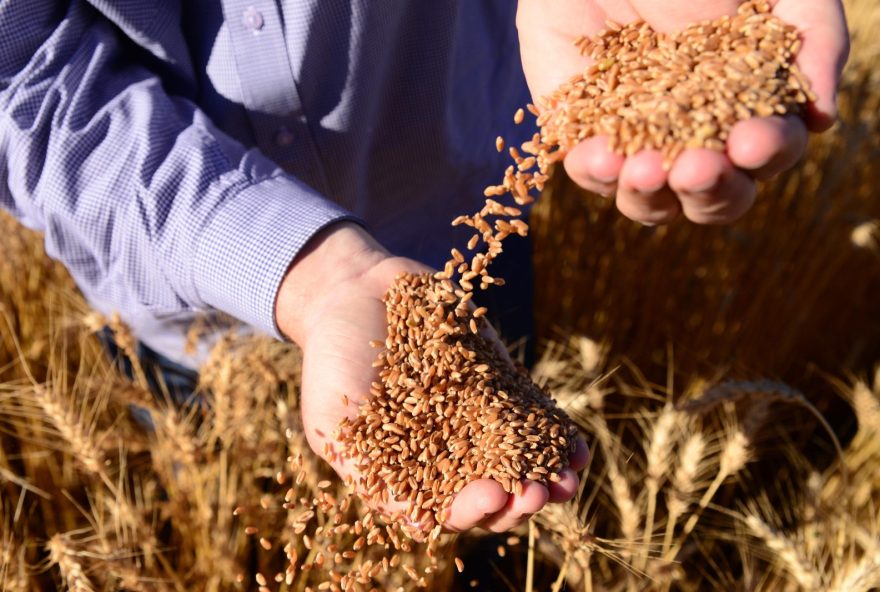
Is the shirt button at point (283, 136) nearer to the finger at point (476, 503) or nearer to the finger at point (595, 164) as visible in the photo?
the finger at point (595, 164)

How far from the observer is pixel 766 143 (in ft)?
3.10

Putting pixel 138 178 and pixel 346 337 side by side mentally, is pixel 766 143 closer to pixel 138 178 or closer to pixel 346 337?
pixel 346 337

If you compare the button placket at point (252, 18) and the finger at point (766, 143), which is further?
the button placket at point (252, 18)

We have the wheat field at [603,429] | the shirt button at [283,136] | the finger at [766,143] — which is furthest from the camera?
the shirt button at [283,136]

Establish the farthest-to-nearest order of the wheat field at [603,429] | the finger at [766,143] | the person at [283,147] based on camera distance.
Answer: the wheat field at [603,429] → the person at [283,147] → the finger at [766,143]

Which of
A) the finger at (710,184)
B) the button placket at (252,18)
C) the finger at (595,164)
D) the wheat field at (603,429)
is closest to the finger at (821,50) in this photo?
the finger at (710,184)

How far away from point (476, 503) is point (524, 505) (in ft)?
0.21

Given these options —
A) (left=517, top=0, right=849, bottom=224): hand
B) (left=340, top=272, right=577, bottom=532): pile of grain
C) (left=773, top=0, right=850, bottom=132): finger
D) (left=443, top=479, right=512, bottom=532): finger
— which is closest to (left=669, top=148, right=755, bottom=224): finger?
(left=517, top=0, right=849, bottom=224): hand

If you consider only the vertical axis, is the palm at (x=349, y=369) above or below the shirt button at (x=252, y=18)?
below

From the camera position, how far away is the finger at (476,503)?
38.8 inches

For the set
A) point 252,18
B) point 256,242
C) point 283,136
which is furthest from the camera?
point 283,136

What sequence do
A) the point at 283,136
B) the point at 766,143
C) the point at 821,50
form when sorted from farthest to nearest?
the point at 283,136, the point at 821,50, the point at 766,143

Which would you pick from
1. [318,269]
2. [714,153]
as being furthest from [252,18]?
[714,153]

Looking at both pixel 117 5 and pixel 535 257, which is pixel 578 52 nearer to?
pixel 117 5
